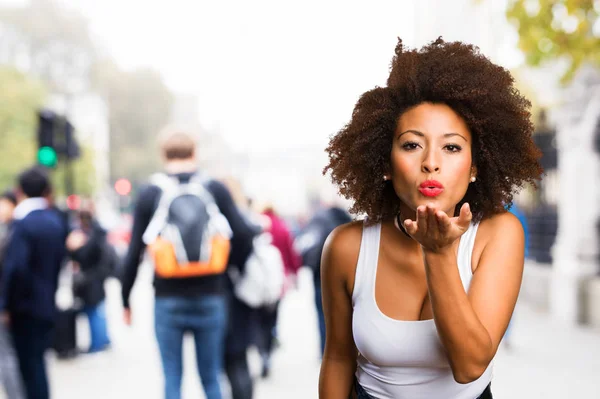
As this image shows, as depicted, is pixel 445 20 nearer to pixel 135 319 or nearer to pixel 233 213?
pixel 135 319

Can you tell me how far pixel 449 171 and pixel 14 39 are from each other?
61346 mm

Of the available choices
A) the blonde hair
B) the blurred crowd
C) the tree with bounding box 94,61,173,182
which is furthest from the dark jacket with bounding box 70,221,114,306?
the tree with bounding box 94,61,173,182

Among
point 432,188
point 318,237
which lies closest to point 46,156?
point 318,237

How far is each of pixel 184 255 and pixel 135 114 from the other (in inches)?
2225

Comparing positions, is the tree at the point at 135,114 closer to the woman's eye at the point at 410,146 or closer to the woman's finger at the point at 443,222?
the woman's eye at the point at 410,146

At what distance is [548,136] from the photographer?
47.5ft

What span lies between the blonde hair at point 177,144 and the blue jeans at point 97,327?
19.3 ft

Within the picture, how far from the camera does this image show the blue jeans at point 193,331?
4.73 meters

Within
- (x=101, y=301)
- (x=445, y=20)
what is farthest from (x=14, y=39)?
(x=101, y=301)

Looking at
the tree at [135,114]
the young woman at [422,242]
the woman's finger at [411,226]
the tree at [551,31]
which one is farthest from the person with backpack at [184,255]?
the tree at [135,114]

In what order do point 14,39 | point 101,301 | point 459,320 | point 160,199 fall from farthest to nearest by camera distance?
point 14,39 < point 101,301 < point 160,199 < point 459,320

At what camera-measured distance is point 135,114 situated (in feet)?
196

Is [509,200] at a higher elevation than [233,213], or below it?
higher

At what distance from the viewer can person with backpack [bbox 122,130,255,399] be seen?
4.70m
